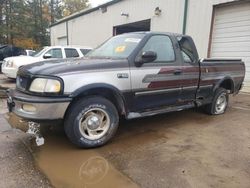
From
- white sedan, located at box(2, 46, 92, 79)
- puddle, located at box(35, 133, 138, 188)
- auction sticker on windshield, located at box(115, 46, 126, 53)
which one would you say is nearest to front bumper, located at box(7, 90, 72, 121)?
puddle, located at box(35, 133, 138, 188)

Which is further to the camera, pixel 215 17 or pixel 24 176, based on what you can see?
pixel 215 17

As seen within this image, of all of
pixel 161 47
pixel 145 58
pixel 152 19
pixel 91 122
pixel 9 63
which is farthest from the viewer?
pixel 152 19

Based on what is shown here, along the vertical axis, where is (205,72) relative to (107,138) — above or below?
above

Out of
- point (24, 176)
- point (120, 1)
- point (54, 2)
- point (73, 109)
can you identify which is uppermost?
point (54, 2)

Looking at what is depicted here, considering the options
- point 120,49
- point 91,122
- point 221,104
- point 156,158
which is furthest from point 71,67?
point 221,104

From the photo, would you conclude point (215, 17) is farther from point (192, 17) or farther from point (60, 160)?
point (60, 160)

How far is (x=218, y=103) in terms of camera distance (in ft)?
20.6

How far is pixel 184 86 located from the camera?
16.7 ft

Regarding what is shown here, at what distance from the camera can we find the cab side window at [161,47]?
4711 millimetres

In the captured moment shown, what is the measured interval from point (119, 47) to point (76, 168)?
7.90 feet

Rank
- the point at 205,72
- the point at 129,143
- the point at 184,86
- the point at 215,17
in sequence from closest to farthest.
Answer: the point at 129,143
the point at 184,86
the point at 205,72
the point at 215,17

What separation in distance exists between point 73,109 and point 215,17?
320 inches

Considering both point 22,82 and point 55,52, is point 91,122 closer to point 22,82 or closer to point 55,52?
point 22,82

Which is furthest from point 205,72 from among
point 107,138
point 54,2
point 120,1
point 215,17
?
point 54,2
